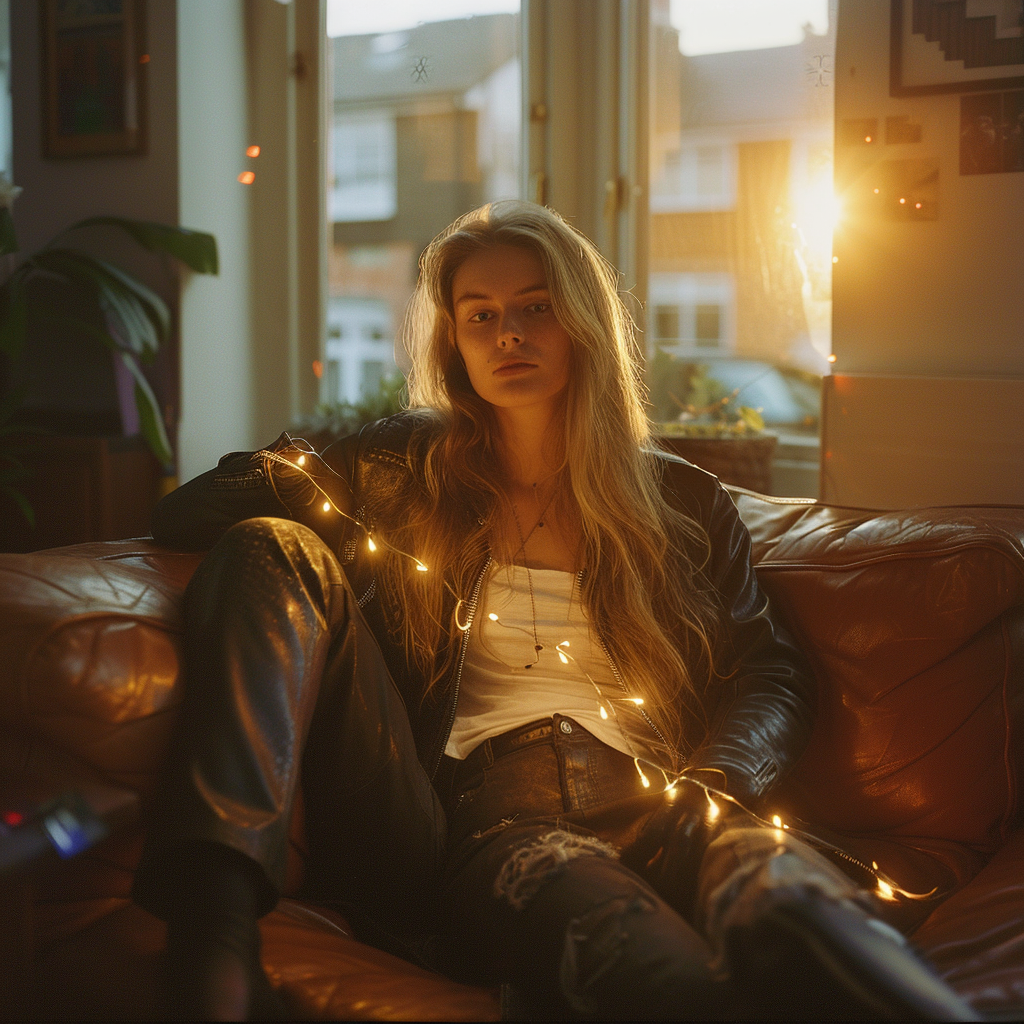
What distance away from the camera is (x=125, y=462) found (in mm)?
2637

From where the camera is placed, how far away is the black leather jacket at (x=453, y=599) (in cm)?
132

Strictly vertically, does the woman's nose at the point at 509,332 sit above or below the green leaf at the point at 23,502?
above

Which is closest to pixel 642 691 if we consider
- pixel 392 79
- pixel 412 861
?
pixel 412 861

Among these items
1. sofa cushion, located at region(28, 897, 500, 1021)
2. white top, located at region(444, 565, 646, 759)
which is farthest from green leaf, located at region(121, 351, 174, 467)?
sofa cushion, located at region(28, 897, 500, 1021)

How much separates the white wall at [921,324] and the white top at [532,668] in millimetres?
883

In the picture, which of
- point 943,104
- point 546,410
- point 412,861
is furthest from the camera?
point 943,104

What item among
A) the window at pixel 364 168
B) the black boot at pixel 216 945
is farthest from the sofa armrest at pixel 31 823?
the window at pixel 364 168

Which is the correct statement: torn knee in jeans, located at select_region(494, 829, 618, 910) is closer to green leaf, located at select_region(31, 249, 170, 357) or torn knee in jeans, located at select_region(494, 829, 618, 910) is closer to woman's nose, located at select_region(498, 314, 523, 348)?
woman's nose, located at select_region(498, 314, 523, 348)

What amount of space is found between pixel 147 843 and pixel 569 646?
645 mm

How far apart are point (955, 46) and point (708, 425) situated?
919 millimetres

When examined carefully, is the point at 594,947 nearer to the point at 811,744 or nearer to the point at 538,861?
the point at 538,861

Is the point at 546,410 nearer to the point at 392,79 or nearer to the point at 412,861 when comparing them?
the point at 412,861

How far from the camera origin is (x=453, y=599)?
1444 millimetres

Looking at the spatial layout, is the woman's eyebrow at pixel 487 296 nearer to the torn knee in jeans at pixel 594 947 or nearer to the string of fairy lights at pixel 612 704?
the string of fairy lights at pixel 612 704
